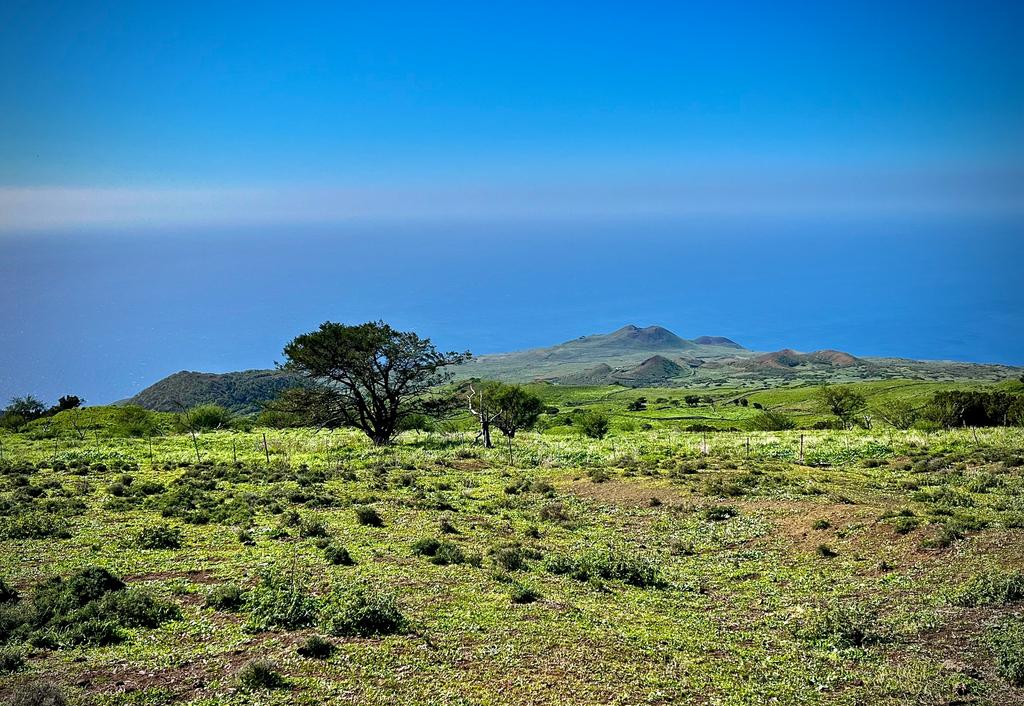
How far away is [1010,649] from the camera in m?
12.0

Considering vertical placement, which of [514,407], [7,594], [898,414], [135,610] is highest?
[514,407]

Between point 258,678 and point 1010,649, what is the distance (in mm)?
13379

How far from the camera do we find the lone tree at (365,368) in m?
46.7

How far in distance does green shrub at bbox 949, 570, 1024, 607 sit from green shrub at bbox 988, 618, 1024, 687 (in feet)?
3.64

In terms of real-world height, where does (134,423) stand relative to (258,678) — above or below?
above

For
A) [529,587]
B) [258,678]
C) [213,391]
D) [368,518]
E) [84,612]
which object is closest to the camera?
[258,678]

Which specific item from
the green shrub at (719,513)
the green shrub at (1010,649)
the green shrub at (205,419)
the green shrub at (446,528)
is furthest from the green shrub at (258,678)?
the green shrub at (205,419)

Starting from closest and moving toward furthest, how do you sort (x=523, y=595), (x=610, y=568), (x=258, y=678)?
1. (x=258, y=678)
2. (x=523, y=595)
3. (x=610, y=568)

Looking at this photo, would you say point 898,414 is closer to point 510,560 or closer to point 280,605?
point 510,560

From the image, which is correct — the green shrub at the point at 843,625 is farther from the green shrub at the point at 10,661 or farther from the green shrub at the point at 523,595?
the green shrub at the point at 10,661

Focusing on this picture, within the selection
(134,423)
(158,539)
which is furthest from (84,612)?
(134,423)

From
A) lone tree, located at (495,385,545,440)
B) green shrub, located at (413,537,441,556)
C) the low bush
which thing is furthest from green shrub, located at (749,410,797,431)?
the low bush

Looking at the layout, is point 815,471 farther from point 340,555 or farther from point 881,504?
point 340,555

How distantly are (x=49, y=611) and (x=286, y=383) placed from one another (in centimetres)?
16187
